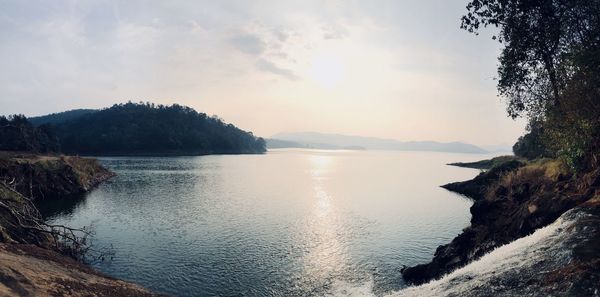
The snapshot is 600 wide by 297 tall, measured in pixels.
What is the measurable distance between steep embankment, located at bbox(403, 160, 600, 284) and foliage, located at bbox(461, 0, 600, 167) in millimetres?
2717

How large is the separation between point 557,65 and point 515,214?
14585mm

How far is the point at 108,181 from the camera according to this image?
9962cm

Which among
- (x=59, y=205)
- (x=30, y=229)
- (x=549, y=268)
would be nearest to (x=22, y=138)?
(x=59, y=205)

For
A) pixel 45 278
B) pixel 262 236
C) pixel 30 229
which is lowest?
pixel 262 236

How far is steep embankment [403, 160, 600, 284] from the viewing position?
2553cm

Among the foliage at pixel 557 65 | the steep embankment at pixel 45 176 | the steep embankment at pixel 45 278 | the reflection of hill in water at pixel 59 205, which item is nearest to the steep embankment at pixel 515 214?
the foliage at pixel 557 65

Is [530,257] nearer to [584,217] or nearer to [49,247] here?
[584,217]

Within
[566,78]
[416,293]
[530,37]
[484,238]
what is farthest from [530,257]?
[530,37]

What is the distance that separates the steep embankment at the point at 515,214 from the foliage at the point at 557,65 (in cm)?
272

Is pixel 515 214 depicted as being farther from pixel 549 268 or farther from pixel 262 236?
pixel 262 236

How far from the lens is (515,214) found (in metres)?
30.5

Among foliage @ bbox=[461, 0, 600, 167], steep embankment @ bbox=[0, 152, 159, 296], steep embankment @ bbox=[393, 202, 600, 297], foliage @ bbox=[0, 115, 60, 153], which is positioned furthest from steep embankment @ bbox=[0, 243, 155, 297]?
foliage @ bbox=[0, 115, 60, 153]

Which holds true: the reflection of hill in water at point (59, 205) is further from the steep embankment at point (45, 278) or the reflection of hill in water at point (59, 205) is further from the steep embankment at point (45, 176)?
the steep embankment at point (45, 278)

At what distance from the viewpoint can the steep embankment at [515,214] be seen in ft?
83.8
